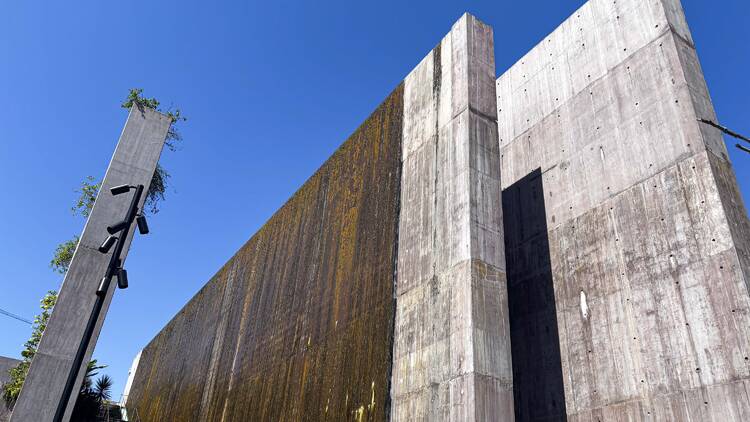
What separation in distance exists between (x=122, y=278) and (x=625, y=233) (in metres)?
8.24

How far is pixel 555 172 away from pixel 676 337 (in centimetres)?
462

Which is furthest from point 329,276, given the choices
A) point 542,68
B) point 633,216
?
point 542,68

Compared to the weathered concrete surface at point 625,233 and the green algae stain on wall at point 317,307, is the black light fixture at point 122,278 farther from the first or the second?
the weathered concrete surface at point 625,233

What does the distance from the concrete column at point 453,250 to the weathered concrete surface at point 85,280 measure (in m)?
4.68

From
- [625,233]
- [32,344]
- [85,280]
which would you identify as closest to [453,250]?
[625,233]

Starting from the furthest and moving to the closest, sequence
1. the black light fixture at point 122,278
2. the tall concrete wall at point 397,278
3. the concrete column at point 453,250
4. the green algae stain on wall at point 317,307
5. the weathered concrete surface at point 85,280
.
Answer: the green algae stain on wall at point 317,307, the tall concrete wall at point 397,278, the weathered concrete surface at point 85,280, the concrete column at point 453,250, the black light fixture at point 122,278

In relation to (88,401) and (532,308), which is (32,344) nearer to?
(88,401)

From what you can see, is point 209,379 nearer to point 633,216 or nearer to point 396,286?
point 396,286

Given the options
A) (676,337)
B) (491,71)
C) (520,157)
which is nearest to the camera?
(676,337)

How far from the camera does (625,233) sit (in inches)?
385

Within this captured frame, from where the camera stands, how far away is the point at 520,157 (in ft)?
43.4

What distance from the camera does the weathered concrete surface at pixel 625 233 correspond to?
808 centimetres

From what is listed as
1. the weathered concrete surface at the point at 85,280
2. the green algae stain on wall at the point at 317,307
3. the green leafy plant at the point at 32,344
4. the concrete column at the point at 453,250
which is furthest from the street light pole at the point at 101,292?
the green leafy plant at the point at 32,344

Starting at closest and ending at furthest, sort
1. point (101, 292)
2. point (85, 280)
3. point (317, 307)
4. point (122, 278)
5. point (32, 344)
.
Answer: point (101, 292)
point (122, 278)
point (85, 280)
point (317, 307)
point (32, 344)
